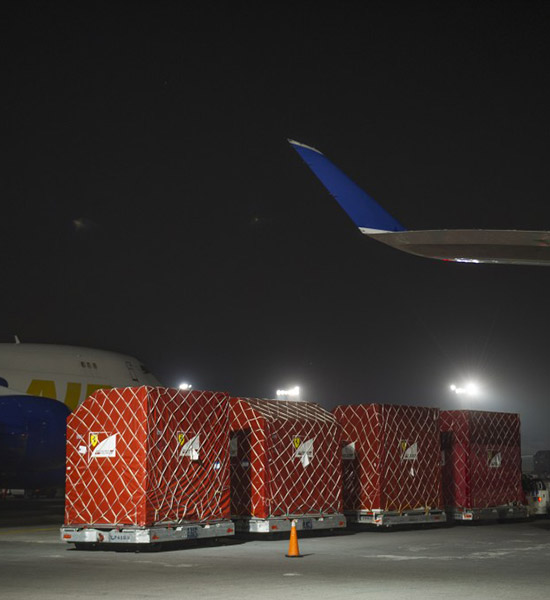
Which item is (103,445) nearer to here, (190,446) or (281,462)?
(190,446)

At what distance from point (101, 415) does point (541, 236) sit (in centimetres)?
885

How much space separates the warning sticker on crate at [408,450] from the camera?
2217cm

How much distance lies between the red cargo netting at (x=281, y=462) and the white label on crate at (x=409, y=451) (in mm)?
2145

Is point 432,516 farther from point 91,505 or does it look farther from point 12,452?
point 12,452

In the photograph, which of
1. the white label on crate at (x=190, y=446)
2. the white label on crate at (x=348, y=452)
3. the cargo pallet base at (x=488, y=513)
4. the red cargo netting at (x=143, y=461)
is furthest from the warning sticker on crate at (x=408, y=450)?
the white label on crate at (x=190, y=446)

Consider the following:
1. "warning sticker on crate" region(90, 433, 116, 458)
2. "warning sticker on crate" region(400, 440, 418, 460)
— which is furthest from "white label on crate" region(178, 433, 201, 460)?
"warning sticker on crate" region(400, 440, 418, 460)

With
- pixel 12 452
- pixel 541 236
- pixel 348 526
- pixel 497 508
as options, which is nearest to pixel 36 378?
pixel 12 452

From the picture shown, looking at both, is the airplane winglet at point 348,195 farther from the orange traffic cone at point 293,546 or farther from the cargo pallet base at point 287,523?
the cargo pallet base at point 287,523

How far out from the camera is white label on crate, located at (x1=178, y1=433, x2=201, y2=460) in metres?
17.6

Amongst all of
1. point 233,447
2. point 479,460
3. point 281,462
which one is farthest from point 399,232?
point 479,460

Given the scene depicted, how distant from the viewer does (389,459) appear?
856 inches

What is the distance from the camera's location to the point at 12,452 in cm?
2817

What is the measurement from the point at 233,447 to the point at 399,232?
257 inches

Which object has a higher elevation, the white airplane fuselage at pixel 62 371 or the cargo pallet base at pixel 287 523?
the white airplane fuselage at pixel 62 371
